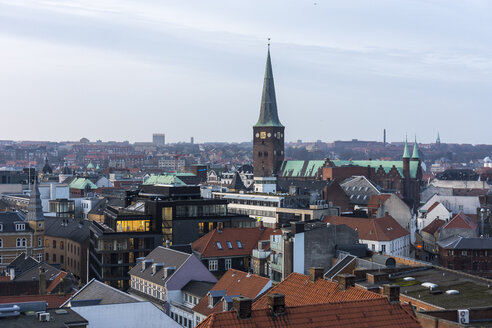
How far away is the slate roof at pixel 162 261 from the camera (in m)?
74.0

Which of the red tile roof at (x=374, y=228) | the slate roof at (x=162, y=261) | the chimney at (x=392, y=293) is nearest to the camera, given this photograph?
the chimney at (x=392, y=293)

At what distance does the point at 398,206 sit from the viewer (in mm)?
137000

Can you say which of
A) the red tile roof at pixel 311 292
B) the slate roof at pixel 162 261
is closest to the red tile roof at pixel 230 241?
the slate roof at pixel 162 261

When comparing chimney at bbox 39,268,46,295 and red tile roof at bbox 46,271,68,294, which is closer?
chimney at bbox 39,268,46,295

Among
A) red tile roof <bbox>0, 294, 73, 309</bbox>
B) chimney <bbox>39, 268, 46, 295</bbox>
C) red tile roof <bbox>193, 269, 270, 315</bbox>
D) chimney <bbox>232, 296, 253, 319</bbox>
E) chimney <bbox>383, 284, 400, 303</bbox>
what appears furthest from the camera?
chimney <bbox>39, 268, 46, 295</bbox>

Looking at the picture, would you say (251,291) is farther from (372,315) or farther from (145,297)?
(372,315)

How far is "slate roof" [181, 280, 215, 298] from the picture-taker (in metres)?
69.0

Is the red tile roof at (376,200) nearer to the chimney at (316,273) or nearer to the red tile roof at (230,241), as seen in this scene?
the red tile roof at (230,241)

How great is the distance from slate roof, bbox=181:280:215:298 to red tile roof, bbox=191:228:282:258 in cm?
1418

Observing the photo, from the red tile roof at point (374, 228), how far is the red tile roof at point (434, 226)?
18210mm

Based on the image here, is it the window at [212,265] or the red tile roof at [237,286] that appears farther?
the window at [212,265]

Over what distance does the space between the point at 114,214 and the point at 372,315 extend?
2630 inches

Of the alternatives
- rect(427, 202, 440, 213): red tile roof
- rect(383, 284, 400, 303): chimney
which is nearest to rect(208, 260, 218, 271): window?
rect(383, 284, 400, 303): chimney

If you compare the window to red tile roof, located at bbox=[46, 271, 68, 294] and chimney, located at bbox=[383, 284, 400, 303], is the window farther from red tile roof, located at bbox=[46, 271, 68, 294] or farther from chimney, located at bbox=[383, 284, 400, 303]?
chimney, located at bbox=[383, 284, 400, 303]
